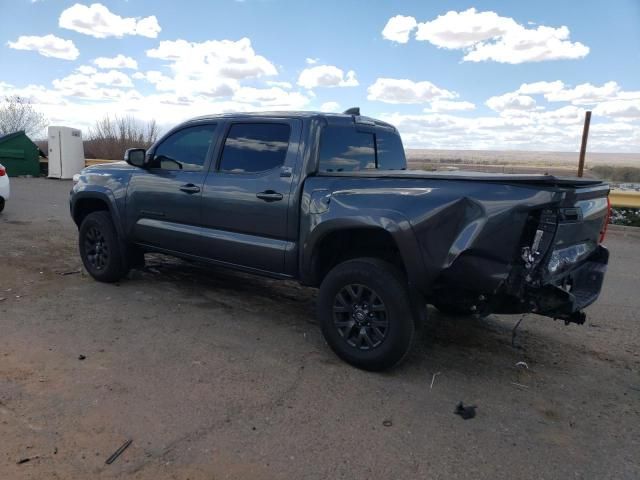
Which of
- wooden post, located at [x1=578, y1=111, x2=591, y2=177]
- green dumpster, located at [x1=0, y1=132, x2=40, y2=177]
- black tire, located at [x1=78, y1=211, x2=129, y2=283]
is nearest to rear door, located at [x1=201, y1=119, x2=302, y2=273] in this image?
black tire, located at [x1=78, y1=211, x2=129, y2=283]

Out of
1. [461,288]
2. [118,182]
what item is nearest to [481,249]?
[461,288]

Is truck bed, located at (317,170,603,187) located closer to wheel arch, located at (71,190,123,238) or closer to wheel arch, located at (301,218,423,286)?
wheel arch, located at (301,218,423,286)

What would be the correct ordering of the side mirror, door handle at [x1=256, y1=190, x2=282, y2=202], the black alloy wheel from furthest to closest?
the side mirror < door handle at [x1=256, y1=190, x2=282, y2=202] < the black alloy wheel

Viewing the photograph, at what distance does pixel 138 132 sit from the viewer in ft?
85.8

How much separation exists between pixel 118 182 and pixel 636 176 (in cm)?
1522

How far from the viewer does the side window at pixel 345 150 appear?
4.48m

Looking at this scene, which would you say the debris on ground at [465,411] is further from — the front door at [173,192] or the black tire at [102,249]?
the black tire at [102,249]

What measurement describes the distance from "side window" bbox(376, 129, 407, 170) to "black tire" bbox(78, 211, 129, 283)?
2.98 meters

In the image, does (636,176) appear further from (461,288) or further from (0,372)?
(0,372)

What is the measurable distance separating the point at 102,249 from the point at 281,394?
3378mm

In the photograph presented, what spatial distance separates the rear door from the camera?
444cm

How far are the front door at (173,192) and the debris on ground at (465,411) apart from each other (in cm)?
284

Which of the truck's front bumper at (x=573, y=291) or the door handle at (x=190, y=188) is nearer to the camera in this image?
the truck's front bumper at (x=573, y=291)

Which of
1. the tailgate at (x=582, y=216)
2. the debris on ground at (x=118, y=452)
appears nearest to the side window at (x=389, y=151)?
the tailgate at (x=582, y=216)
